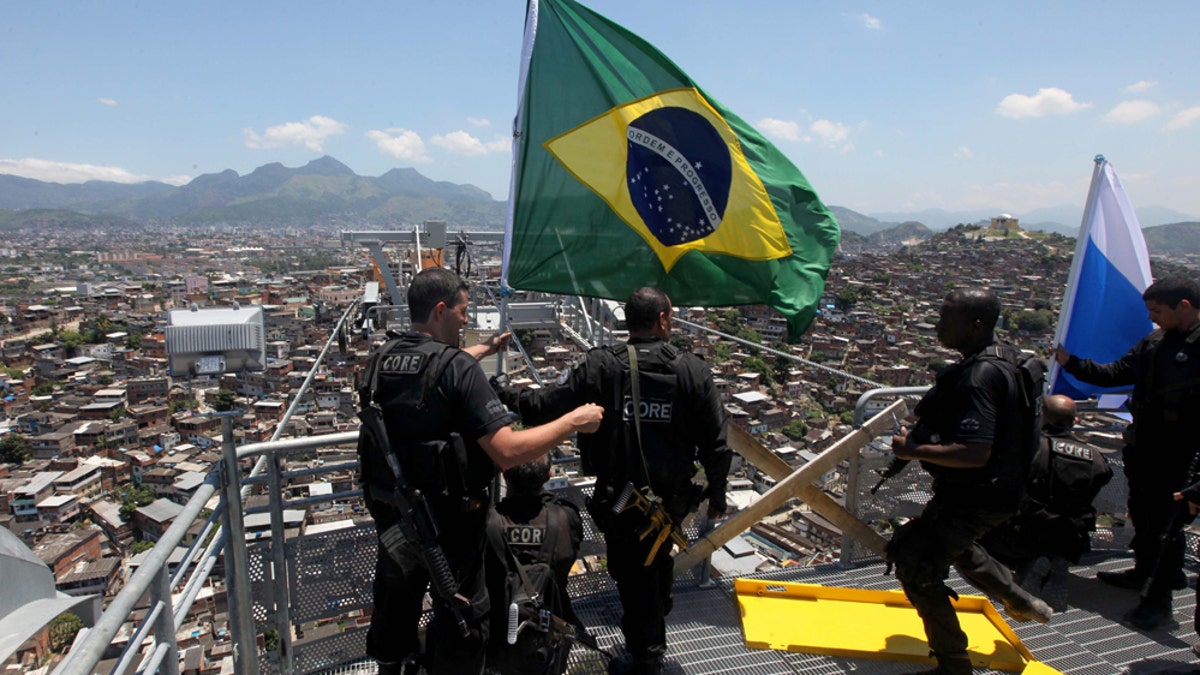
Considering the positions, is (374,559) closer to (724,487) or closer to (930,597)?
(724,487)

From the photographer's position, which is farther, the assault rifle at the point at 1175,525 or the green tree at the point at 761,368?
the green tree at the point at 761,368

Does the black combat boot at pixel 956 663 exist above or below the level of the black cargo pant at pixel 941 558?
below

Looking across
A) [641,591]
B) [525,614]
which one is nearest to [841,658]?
[641,591]

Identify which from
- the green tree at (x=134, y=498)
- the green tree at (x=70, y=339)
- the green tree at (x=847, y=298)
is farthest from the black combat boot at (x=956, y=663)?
the green tree at (x=70, y=339)

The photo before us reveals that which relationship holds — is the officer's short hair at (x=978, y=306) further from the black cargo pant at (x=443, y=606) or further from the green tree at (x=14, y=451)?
the green tree at (x=14, y=451)

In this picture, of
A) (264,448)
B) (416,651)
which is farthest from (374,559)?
(264,448)

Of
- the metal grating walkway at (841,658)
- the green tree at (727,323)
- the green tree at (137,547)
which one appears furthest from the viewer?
the green tree at (727,323)

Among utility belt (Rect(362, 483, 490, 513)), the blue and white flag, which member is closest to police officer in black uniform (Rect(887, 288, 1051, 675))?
utility belt (Rect(362, 483, 490, 513))
